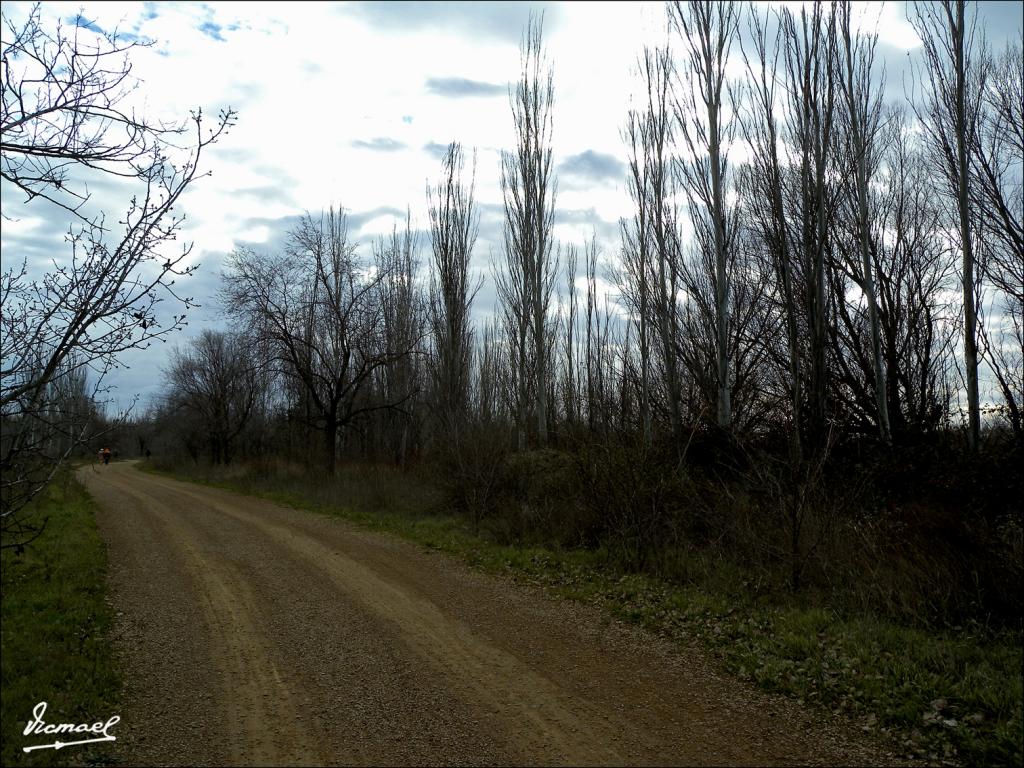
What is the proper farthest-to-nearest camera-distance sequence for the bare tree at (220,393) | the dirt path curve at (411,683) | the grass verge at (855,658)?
the bare tree at (220,393), the grass verge at (855,658), the dirt path curve at (411,683)

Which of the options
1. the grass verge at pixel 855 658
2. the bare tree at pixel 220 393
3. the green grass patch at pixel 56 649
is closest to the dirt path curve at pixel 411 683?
the green grass patch at pixel 56 649

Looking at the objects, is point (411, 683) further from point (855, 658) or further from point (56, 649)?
point (855, 658)

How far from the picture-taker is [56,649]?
6.15 m

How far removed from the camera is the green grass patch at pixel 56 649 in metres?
4.56

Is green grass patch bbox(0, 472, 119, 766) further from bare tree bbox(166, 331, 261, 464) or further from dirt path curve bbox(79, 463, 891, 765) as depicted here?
bare tree bbox(166, 331, 261, 464)

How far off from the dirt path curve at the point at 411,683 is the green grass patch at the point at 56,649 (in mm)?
229

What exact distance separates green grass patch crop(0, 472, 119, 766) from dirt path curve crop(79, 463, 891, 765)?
23 cm

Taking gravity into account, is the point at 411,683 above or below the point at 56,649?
below

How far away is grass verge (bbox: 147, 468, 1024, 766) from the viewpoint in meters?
4.64

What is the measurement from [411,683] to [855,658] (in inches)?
154

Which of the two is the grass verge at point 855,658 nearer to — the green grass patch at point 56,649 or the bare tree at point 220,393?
the green grass patch at point 56,649

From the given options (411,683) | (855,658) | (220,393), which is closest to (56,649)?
(411,683)

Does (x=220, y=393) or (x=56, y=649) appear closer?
(x=56, y=649)

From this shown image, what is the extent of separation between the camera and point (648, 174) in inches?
752
